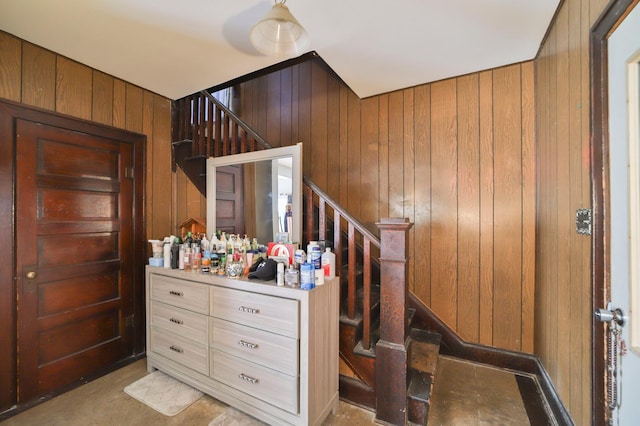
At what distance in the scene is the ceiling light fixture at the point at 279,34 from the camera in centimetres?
122

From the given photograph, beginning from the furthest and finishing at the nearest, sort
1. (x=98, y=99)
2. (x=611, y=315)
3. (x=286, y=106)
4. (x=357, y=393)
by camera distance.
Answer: (x=286, y=106), (x=98, y=99), (x=357, y=393), (x=611, y=315)

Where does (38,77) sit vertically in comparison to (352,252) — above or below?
above

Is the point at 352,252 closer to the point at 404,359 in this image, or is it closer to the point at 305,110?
the point at 404,359

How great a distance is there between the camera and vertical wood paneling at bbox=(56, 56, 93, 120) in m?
1.94

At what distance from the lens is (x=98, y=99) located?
7.02 ft

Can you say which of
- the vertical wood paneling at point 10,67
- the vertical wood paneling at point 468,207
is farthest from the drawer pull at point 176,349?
the vertical wood paneling at point 468,207

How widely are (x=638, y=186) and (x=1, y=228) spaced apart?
126 inches

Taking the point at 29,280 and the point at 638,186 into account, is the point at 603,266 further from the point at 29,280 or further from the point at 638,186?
the point at 29,280

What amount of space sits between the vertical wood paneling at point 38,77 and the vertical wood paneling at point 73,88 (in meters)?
0.03

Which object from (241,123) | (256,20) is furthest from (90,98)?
(256,20)

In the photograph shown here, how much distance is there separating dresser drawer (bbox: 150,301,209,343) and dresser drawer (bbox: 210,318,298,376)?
0.10m

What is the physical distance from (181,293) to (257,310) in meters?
0.71

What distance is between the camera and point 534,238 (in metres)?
2.07

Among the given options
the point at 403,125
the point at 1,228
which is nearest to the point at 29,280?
the point at 1,228
